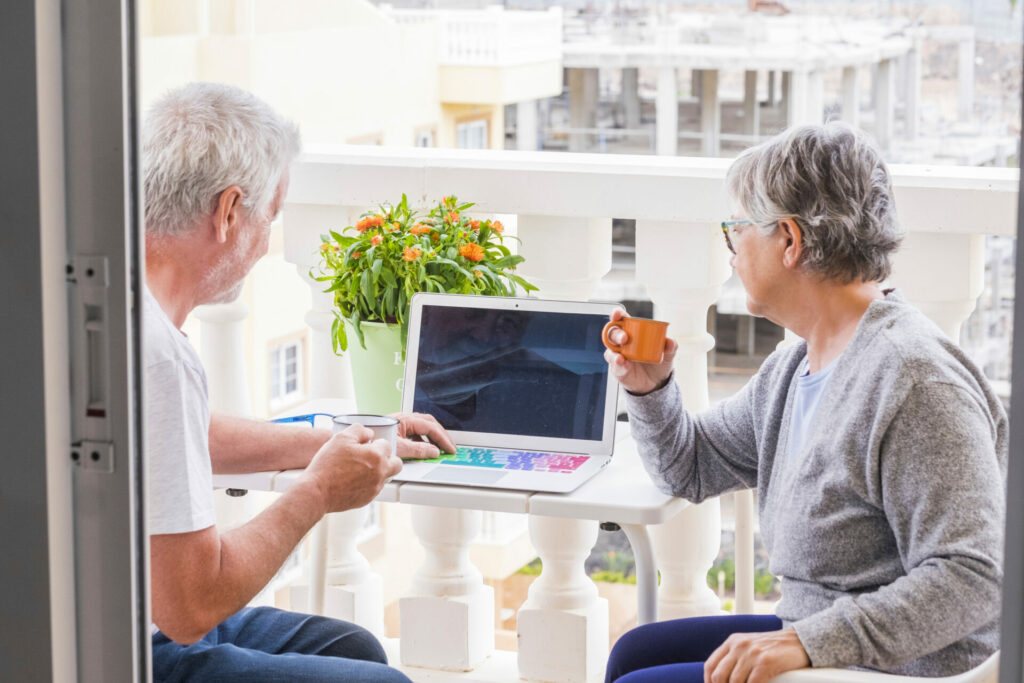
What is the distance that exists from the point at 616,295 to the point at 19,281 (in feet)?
28.1

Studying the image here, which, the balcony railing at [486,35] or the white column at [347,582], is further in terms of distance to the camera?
the balcony railing at [486,35]

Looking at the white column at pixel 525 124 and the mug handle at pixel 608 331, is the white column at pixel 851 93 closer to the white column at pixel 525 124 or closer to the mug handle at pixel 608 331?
the white column at pixel 525 124

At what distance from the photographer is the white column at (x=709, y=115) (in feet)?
45.3

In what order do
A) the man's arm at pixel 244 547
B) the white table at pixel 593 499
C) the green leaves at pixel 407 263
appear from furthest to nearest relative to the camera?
the green leaves at pixel 407 263
the white table at pixel 593 499
the man's arm at pixel 244 547

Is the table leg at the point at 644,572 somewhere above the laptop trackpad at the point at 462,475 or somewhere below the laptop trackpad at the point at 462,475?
below

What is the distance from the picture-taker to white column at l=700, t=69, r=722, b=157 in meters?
13.8

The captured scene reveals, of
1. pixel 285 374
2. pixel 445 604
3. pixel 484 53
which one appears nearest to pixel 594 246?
pixel 445 604

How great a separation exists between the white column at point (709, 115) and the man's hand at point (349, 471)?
40.8ft

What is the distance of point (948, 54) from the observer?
4.56ft

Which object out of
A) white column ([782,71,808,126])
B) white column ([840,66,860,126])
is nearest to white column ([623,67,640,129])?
white column ([782,71,808,126])

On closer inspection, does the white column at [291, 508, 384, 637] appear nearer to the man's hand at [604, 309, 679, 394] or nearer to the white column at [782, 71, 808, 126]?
the man's hand at [604, 309, 679, 394]

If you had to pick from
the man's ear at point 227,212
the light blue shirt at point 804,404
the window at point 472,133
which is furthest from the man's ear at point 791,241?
the window at point 472,133

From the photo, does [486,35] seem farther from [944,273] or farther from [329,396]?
[944,273]

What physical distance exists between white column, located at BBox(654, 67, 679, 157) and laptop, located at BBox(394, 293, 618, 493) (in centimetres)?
1110
